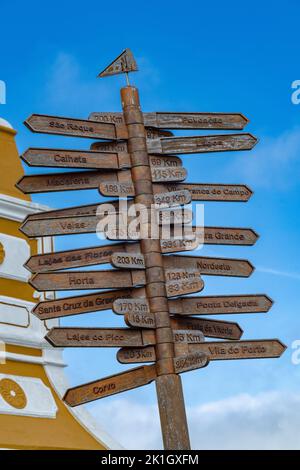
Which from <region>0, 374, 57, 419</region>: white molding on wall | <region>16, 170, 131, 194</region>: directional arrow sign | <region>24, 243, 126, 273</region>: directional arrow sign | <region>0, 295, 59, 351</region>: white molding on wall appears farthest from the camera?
<region>0, 295, 59, 351</region>: white molding on wall

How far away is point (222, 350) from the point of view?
7605 mm

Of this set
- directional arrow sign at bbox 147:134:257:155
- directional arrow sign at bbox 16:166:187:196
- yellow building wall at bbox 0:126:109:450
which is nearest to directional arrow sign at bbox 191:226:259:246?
directional arrow sign at bbox 16:166:187:196

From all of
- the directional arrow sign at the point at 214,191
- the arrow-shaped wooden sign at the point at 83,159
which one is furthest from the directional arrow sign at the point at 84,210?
the directional arrow sign at the point at 214,191

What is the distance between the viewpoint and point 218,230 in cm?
806

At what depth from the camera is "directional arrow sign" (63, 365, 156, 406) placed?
716 centimetres

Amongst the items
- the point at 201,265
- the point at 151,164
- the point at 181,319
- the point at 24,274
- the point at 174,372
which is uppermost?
the point at 24,274

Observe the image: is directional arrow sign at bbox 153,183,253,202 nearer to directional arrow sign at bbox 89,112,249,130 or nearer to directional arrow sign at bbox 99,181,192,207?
directional arrow sign at bbox 99,181,192,207

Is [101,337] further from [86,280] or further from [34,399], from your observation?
[34,399]

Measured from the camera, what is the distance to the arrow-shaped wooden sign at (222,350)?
291 inches

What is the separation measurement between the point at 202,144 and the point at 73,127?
1.29 meters

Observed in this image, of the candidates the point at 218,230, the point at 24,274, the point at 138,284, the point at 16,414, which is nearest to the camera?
the point at 138,284

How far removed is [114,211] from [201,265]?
0.97 m
